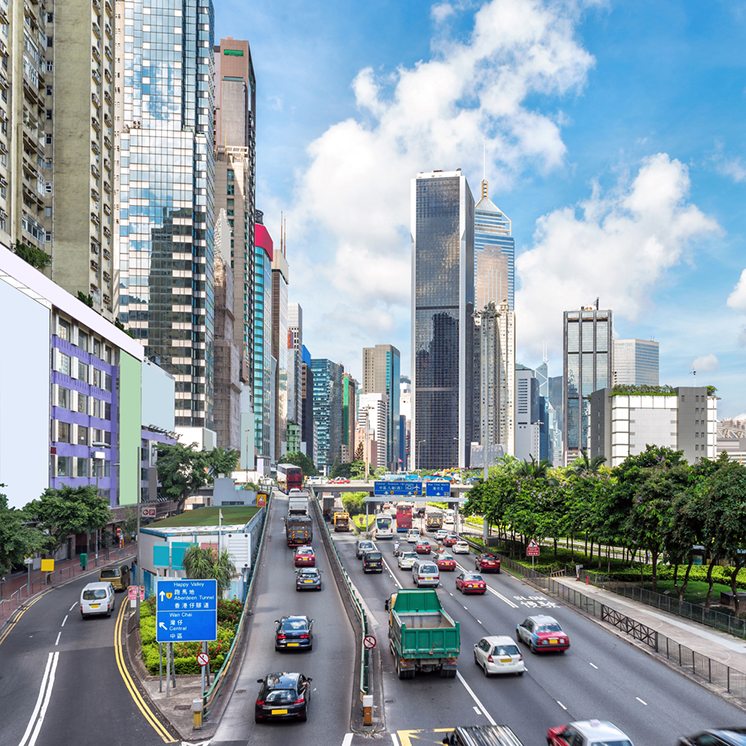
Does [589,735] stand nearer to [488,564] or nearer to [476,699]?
[476,699]

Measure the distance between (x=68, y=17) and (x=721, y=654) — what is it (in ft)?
313

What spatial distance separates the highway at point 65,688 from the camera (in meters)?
25.1

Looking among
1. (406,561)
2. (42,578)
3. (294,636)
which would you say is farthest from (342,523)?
(294,636)

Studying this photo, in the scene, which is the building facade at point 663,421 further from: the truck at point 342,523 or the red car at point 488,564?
the red car at point 488,564

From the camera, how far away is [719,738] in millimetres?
18375

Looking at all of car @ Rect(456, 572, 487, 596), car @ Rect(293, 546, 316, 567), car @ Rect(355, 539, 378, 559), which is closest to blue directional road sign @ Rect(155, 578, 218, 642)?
car @ Rect(456, 572, 487, 596)

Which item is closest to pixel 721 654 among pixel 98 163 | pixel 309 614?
pixel 309 614

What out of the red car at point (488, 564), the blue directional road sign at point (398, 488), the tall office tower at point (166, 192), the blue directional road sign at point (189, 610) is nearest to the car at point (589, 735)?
the blue directional road sign at point (189, 610)

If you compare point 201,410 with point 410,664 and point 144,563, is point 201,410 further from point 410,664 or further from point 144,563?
point 410,664

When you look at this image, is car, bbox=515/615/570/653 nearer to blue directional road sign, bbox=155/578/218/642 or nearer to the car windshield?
blue directional road sign, bbox=155/578/218/642

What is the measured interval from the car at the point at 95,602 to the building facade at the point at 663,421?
131 metres

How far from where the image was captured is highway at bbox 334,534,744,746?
2477 centimetres

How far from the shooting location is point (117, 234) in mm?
156625

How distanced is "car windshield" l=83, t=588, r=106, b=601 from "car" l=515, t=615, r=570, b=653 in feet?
79.3
